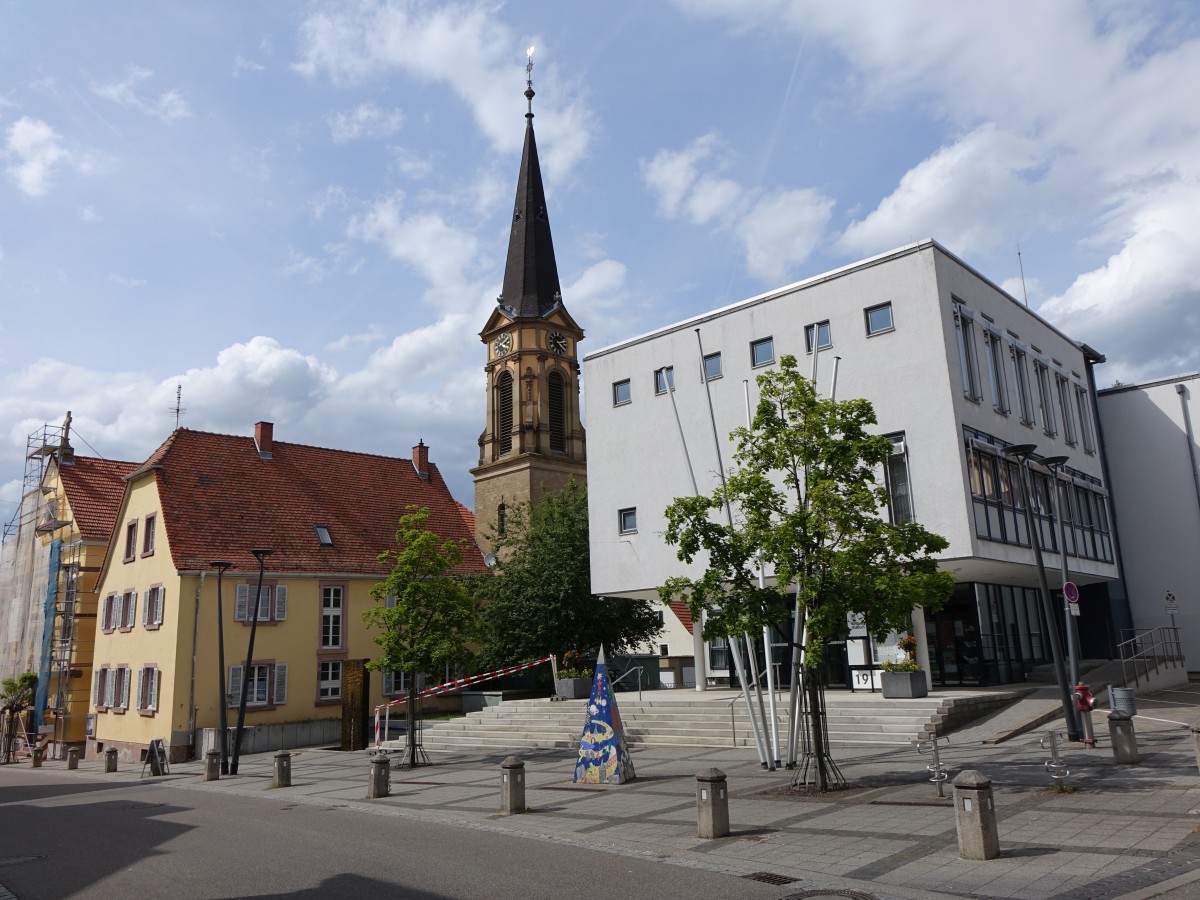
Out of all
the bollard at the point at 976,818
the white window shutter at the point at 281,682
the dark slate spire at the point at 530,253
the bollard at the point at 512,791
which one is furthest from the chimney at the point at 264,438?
the bollard at the point at 976,818

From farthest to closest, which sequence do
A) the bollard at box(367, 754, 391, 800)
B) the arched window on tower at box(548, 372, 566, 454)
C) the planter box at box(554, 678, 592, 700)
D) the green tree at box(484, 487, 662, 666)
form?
the arched window on tower at box(548, 372, 566, 454), the green tree at box(484, 487, 662, 666), the planter box at box(554, 678, 592, 700), the bollard at box(367, 754, 391, 800)

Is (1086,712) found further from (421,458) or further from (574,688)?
(421,458)

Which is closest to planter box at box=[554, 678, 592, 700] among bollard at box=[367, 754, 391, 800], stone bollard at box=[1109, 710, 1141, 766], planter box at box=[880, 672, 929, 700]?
planter box at box=[880, 672, 929, 700]

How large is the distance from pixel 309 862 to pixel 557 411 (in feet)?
143

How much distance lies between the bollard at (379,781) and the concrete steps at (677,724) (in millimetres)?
7124

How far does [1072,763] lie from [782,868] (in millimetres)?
8128

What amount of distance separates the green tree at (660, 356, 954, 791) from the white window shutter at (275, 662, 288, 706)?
2435 centimetres

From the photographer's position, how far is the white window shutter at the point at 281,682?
34.7 m

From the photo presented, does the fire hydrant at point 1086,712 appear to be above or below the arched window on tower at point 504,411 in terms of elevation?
below

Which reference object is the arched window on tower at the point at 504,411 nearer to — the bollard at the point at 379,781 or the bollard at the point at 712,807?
the bollard at the point at 379,781

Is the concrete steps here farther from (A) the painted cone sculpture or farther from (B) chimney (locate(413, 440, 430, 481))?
(B) chimney (locate(413, 440, 430, 481))

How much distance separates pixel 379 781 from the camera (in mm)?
17344

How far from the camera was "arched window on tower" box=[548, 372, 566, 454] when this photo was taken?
175 feet

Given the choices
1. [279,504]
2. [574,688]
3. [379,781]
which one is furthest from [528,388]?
[379,781]
